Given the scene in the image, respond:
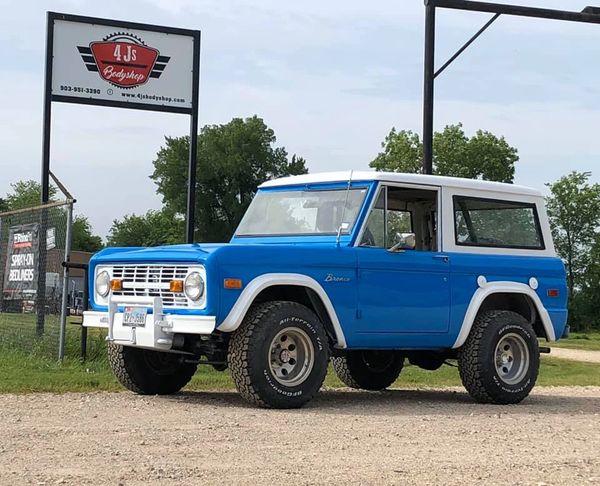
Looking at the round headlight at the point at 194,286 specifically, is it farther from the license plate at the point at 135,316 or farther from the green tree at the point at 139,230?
the green tree at the point at 139,230

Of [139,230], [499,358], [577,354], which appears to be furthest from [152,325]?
[139,230]

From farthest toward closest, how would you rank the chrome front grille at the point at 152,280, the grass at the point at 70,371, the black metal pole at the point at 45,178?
Result: the black metal pole at the point at 45,178 < the grass at the point at 70,371 < the chrome front grille at the point at 152,280

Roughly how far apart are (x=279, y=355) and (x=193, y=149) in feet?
24.2

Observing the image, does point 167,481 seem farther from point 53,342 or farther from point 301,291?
point 53,342

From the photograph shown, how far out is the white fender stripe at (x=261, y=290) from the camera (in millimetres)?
9508

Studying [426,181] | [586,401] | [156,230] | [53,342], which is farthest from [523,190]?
[156,230]

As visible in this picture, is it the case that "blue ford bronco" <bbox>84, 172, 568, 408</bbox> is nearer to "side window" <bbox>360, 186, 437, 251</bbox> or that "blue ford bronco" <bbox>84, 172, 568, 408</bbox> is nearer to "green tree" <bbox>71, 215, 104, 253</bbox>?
"side window" <bbox>360, 186, 437, 251</bbox>

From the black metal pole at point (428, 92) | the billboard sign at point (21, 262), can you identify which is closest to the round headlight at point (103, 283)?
the billboard sign at point (21, 262)

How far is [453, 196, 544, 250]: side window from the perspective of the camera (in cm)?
1153

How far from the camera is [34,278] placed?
563 inches

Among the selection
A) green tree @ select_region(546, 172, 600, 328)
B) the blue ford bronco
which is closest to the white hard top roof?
the blue ford bronco

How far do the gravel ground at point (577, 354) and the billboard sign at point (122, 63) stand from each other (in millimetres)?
9302

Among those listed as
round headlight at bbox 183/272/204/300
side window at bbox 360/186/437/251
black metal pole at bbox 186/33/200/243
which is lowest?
round headlight at bbox 183/272/204/300

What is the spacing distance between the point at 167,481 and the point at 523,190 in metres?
7.05
